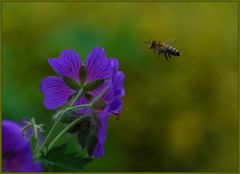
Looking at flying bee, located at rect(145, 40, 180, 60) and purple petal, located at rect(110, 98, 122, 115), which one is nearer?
purple petal, located at rect(110, 98, 122, 115)

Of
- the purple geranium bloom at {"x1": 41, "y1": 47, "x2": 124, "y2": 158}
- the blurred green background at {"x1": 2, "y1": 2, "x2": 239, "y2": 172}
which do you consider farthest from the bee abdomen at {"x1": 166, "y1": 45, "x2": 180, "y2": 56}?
the blurred green background at {"x1": 2, "y1": 2, "x2": 239, "y2": 172}

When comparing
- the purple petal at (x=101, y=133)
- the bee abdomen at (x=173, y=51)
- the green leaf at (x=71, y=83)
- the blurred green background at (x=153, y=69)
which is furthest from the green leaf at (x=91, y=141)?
the blurred green background at (x=153, y=69)

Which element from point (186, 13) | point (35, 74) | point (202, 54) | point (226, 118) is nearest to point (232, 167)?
point (226, 118)

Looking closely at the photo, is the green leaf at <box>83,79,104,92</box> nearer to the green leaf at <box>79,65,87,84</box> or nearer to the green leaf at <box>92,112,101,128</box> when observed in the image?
the green leaf at <box>79,65,87,84</box>

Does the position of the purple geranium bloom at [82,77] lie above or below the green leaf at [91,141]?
above

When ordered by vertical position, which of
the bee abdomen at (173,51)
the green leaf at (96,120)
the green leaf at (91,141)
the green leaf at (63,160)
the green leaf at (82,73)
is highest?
the bee abdomen at (173,51)

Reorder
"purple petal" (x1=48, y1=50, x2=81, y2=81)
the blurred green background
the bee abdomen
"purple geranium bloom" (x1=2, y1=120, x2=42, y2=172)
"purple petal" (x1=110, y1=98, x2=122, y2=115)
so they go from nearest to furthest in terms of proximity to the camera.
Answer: "purple geranium bloom" (x1=2, y1=120, x2=42, y2=172) → "purple petal" (x1=110, y1=98, x2=122, y2=115) → "purple petal" (x1=48, y1=50, x2=81, y2=81) → the bee abdomen → the blurred green background

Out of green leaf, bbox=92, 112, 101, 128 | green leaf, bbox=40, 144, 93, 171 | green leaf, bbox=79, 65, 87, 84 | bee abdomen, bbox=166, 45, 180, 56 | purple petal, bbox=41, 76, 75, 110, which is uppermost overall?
bee abdomen, bbox=166, 45, 180, 56

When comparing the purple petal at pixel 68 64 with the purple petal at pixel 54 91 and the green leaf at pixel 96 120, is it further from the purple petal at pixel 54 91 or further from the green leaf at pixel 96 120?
the green leaf at pixel 96 120
